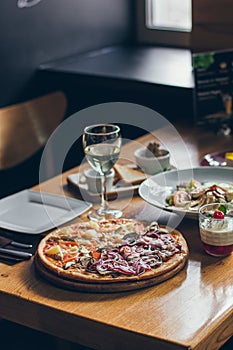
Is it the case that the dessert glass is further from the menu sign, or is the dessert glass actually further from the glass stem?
the menu sign

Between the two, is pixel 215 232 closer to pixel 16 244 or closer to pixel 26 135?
pixel 16 244

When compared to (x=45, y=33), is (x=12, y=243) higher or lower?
lower

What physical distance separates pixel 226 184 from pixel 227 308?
1.72 ft

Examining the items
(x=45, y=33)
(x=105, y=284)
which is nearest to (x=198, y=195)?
(x=105, y=284)

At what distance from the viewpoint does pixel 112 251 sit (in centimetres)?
162

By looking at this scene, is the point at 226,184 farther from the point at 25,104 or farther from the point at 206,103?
the point at 25,104

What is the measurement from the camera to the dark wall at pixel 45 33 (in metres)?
3.07

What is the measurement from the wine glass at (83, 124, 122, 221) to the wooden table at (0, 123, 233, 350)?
29 cm

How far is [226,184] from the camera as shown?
73.8 inches

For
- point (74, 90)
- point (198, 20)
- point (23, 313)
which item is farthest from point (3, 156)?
point (23, 313)

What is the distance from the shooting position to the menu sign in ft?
8.34

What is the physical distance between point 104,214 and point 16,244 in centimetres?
26

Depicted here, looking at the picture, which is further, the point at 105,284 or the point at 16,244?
the point at 16,244

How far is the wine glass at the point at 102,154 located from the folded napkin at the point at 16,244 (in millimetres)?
180
